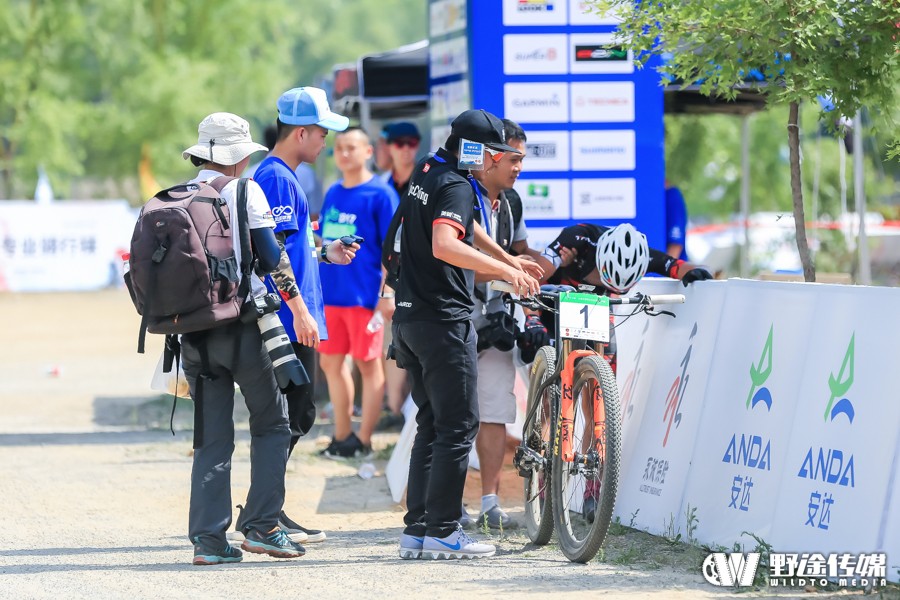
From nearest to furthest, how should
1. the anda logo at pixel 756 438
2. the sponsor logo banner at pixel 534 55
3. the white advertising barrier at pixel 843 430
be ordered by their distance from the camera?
the white advertising barrier at pixel 843 430 → the anda logo at pixel 756 438 → the sponsor logo banner at pixel 534 55

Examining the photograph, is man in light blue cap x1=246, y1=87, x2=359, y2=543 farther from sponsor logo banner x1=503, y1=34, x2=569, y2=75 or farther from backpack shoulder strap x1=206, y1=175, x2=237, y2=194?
sponsor logo banner x1=503, y1=34, x2=569, y2=75

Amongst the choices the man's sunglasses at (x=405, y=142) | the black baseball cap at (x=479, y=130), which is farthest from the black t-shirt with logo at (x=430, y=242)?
the man's sunglasses at (x=405, y=142)

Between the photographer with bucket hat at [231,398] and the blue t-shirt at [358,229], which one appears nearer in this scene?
the photographer with bucket hat at [231,398]

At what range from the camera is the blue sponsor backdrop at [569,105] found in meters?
10.0

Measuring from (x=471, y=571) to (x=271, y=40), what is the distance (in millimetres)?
46816

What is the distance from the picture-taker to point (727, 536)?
6332mm

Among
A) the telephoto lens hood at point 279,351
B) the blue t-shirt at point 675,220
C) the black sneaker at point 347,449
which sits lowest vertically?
the black sneaker at point 347,449

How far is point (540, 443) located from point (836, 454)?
1627mm

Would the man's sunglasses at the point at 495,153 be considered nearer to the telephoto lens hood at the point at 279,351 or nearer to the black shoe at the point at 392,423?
the telephoto lens hood at the point at 279,351

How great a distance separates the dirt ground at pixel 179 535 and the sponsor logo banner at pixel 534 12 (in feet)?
10.4

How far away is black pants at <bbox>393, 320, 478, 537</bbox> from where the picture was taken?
647 cm

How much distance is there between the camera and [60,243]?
98.9 ft

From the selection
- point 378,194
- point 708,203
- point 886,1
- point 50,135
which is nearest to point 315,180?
point 378,194

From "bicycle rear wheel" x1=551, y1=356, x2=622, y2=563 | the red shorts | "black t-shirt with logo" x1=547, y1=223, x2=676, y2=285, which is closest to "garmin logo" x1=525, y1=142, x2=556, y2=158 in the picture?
the red shorts
